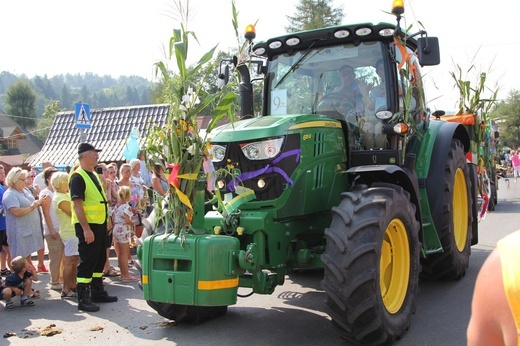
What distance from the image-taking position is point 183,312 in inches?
210

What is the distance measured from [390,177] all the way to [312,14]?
130 feet

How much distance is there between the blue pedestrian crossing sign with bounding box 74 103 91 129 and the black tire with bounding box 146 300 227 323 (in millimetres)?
5500

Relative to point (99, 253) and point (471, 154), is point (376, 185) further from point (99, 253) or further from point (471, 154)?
point (471, 154)

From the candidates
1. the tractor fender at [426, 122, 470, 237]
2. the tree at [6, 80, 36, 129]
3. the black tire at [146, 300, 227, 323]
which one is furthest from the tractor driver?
the tree at [6, 80, 36, 129]

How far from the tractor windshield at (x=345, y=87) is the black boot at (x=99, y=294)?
119 inches

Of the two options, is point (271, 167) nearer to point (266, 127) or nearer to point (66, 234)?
point (266, 127)

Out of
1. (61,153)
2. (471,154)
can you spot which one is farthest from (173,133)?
(61,153)

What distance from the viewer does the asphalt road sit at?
496 cm

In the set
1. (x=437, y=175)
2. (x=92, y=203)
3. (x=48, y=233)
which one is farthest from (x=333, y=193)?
(x=48, y=233)

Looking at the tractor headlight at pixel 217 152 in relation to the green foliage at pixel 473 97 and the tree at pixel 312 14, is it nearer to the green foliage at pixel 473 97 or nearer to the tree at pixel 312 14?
the green foliage at pixel 473 97

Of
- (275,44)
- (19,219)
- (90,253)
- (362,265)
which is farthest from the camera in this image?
(19,219)

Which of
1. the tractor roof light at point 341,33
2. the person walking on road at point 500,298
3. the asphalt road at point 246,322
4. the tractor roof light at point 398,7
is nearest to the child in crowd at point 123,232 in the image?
the asphalt road at point 246,322

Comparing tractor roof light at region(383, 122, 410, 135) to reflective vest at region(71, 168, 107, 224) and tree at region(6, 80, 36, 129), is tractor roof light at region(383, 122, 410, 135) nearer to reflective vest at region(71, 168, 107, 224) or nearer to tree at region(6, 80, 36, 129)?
reflective vest at region(71, 168, 107, 224)

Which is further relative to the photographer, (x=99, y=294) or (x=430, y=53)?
(x=99, y=294)
